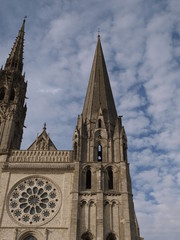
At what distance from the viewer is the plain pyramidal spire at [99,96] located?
2806 centimetres

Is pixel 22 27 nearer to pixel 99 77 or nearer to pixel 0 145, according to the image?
pixel 99 77

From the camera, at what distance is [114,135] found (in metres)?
26.2

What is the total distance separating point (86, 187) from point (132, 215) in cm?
443

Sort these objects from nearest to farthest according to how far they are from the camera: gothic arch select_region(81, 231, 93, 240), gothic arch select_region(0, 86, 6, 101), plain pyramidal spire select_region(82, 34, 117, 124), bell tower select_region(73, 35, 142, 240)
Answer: gothic arch select_region(81, 231, 93, 240)
bell tower select_region(73, 35, 142, 240)
plain pyramidal spire select_region(82, 34, 117, 124)
gothic arch select_region(0, 86, 6, 101)

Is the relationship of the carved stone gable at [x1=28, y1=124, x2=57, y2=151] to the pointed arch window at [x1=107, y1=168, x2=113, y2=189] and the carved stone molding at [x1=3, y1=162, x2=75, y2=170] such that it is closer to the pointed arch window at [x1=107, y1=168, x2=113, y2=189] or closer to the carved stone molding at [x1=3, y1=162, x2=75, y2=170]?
the carved stone molding at [x1=3, y1=162, x2=75, y2=170]

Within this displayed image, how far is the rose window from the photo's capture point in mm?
21359

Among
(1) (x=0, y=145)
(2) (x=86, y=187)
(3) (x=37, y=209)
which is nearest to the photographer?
(3) (x=37, y=209)

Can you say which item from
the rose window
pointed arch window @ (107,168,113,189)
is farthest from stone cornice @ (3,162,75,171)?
pointed arch window @ (107,168,113,189)

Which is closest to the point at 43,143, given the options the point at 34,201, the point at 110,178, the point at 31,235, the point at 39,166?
the point at 39,166

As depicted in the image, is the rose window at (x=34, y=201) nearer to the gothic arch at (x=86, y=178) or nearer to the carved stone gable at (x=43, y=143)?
the gothic arch at (x=86, y=178)

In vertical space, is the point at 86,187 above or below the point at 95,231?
Answer: above

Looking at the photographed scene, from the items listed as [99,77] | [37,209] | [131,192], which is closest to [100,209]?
[131,192]

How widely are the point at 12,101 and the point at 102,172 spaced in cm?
1247

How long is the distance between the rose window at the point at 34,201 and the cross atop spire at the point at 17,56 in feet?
50.8
